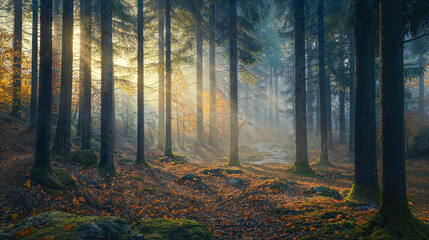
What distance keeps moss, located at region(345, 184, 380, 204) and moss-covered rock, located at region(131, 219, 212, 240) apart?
487 cm

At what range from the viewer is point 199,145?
24188mm

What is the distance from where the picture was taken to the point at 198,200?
8391 mm

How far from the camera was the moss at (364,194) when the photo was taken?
6.62 m

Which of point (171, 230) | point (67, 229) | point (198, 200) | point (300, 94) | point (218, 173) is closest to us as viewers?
point (67, 229)

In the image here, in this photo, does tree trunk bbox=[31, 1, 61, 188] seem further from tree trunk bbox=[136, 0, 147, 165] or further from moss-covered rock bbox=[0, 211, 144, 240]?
tree trunk bbox=[136, 0, 147, 165]

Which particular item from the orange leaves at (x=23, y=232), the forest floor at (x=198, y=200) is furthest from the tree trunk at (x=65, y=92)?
the orange leaves at (x=23, y=232)

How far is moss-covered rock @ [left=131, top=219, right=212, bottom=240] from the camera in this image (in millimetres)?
4314

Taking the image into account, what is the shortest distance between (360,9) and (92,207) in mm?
9963

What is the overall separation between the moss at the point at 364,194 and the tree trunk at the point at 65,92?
12.0 metres

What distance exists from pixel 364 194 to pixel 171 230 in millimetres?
5948

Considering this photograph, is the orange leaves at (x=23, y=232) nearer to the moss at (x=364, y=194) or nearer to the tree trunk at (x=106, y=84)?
the tree trunk at (x=106, y=84)

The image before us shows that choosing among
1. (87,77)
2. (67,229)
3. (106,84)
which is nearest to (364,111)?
(67,229)

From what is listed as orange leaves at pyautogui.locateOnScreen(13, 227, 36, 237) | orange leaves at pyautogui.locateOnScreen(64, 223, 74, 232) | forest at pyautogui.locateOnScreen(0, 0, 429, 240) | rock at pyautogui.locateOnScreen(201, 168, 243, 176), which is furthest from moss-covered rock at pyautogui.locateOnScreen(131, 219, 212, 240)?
rock at pyautogui.locateOnScreen(201, 168, 243, 176)

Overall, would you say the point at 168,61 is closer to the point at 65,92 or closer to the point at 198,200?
the point at 65,92
